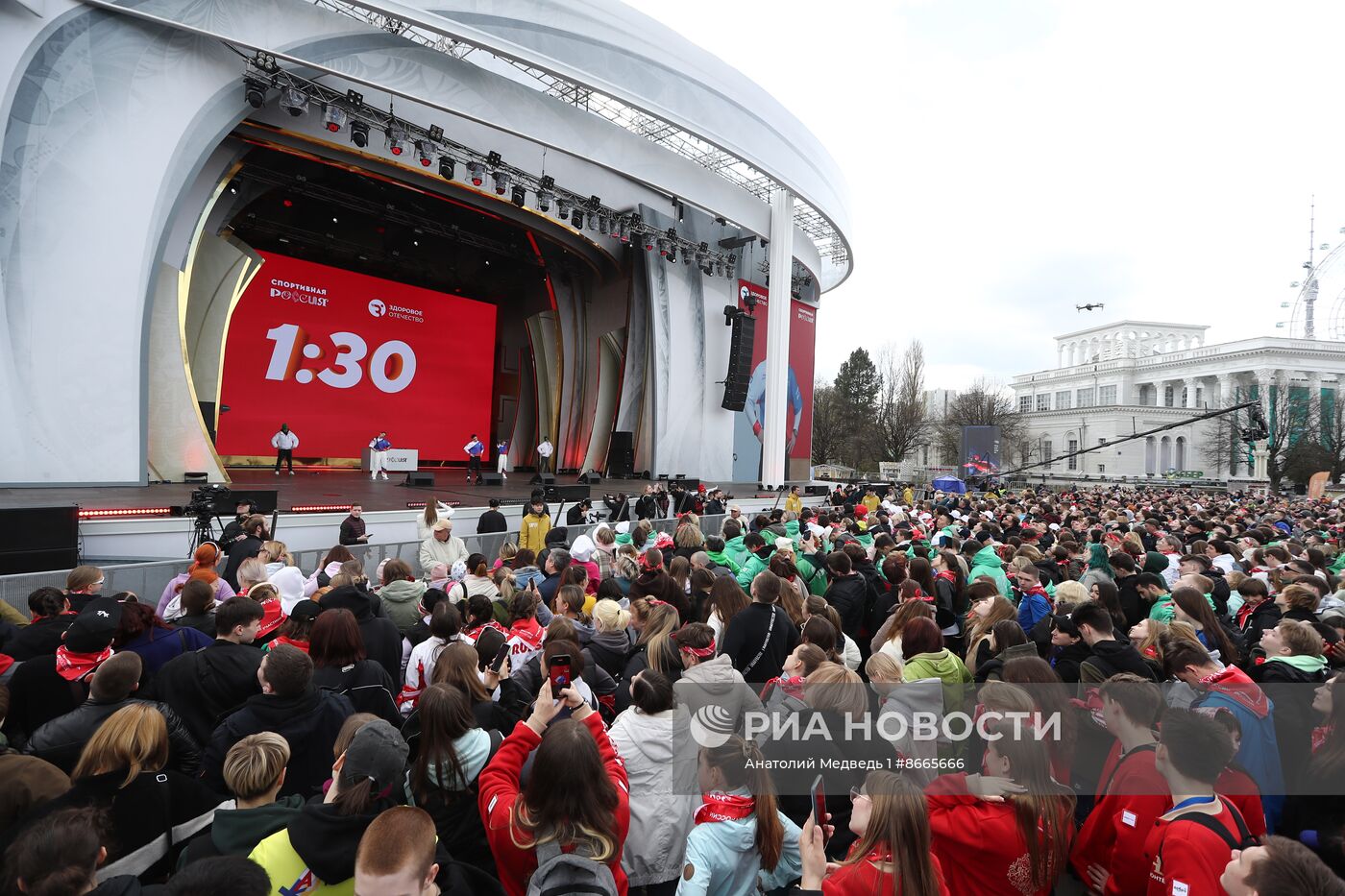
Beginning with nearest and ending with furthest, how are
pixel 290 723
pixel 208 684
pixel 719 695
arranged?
pixel 290 723 → pixel 719 695 → pixel 208 684

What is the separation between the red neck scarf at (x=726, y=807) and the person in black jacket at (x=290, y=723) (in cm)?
149

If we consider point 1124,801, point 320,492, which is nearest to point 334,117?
point 320,492

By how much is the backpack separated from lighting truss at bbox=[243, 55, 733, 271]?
51.4ft

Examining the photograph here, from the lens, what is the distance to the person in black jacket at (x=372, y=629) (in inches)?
142

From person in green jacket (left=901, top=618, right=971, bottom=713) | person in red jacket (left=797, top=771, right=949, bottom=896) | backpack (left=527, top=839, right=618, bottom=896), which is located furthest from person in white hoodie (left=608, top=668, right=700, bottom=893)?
person in green jacket (left=901, top=618, right=971, bottom=713)

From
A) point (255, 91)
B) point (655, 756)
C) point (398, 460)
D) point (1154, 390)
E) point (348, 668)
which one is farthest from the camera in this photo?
point (1154, 390)

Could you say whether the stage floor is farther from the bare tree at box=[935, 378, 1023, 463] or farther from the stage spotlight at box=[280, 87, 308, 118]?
the bare tree at box=[935, 378, 1023, 463]

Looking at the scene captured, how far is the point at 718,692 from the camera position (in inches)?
102

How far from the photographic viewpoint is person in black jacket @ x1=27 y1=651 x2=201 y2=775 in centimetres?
236

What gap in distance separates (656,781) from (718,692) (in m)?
0.43

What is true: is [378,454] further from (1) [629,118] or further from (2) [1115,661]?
(2) [1115,661]

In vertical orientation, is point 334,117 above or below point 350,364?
above

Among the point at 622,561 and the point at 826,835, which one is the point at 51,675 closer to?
the point at 826,835

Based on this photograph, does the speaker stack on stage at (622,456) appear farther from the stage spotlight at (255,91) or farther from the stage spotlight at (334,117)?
the stage spotlight at (255,91)
